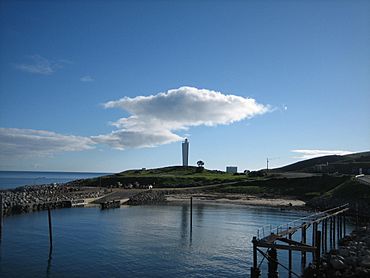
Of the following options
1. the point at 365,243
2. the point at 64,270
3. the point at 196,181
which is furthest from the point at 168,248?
the point at 196,181

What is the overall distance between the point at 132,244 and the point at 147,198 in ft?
158

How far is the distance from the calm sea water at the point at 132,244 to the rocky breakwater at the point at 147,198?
58.8ft

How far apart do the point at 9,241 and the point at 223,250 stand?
21758 millimetres

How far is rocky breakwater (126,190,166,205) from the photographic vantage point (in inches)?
3295

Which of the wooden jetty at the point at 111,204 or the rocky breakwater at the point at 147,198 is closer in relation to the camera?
the wooden jetty at the point at 111,204

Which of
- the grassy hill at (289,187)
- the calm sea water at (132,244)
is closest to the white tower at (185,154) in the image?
the grassy hill at (289,187)

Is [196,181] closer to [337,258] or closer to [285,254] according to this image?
[285,254]

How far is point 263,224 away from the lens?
181 feet

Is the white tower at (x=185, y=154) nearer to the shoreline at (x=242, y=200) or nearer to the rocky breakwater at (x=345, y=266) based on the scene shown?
the shoreline at (x=242, y=200)

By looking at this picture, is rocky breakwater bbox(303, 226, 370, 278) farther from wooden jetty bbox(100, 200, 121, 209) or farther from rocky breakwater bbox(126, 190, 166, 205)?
rocky breakwater bbox(126, 190, 166, 205)

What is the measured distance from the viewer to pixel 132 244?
3994 centimetres

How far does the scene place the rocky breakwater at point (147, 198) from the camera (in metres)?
83.7

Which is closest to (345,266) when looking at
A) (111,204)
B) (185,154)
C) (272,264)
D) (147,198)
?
(272,264)

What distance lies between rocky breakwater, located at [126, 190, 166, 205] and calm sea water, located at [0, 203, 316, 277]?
17909mm
